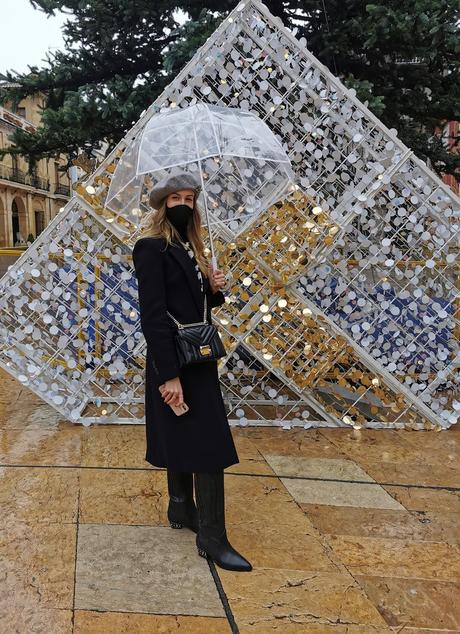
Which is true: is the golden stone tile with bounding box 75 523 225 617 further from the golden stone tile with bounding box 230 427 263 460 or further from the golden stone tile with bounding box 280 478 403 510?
the golden stone tile with bounding box 230 427 263 460

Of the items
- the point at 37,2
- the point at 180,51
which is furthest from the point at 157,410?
the point at 37,2

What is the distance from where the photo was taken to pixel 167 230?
9.72 feet

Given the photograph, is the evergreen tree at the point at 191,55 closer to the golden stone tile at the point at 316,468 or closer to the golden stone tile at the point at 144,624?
the golden stone tile at the point at 316,468

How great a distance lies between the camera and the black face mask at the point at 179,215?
2957 mm

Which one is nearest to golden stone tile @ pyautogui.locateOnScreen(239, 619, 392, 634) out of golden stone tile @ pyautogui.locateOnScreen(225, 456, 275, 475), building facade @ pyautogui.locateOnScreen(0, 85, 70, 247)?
golden stone tile @ pyautogui.locateOnScreen(225, 456, 275, 475)

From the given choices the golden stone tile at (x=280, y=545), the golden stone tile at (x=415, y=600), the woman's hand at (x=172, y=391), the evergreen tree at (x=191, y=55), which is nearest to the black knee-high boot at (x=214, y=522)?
the golden stone tile at (x=280, y=545)

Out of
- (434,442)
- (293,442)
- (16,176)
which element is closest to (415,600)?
(293,442)

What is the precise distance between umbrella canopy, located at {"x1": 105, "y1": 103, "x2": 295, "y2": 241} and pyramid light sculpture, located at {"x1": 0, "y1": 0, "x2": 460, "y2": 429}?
15cm

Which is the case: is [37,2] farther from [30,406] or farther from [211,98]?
[30,406]

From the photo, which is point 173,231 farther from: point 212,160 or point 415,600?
point 415,600

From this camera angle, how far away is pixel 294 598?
8.68 feet

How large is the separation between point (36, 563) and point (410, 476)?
2548 millimetres

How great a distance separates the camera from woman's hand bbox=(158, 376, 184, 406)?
280 cm

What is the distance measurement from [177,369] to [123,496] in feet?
4.18
